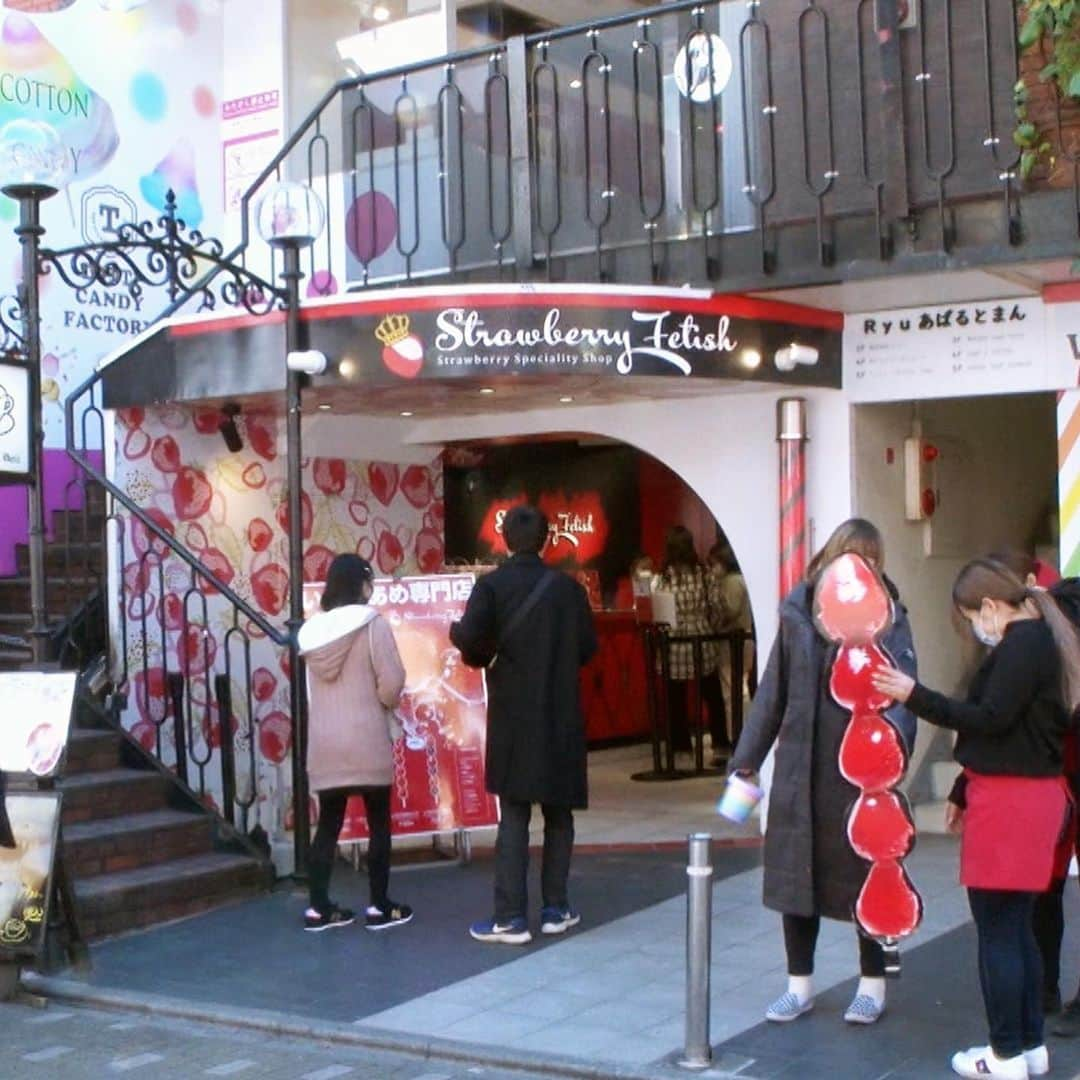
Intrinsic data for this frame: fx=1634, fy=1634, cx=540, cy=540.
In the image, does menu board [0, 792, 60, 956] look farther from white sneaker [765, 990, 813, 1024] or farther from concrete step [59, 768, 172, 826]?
white sneaker [765, 990, 813, 1024]

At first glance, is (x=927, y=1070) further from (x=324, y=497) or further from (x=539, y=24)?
(x=539, y=24)

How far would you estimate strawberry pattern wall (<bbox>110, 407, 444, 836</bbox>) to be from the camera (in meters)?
9.27

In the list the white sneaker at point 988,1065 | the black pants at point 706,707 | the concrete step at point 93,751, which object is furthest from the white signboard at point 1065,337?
the concrete step at point 93,751

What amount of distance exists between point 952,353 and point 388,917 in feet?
13.4

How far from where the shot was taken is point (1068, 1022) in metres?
5.67

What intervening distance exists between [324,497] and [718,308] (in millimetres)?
3218

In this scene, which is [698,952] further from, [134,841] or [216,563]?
[216,563]

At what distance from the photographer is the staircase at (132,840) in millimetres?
7637

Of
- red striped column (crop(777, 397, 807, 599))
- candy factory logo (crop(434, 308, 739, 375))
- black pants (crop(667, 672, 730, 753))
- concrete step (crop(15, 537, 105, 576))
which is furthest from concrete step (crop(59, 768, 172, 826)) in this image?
black pants (crop(667, 672, 730, 753))

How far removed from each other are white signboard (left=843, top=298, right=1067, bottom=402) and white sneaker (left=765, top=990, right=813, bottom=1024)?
383cm

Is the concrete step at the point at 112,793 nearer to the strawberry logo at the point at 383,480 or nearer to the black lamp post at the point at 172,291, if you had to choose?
the black lamp post at the point at 172,291

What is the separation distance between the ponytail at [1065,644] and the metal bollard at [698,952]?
4.03 ft

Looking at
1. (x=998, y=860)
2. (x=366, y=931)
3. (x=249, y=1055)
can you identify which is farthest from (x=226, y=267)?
(x=998, y=860)

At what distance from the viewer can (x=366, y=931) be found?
748cm
